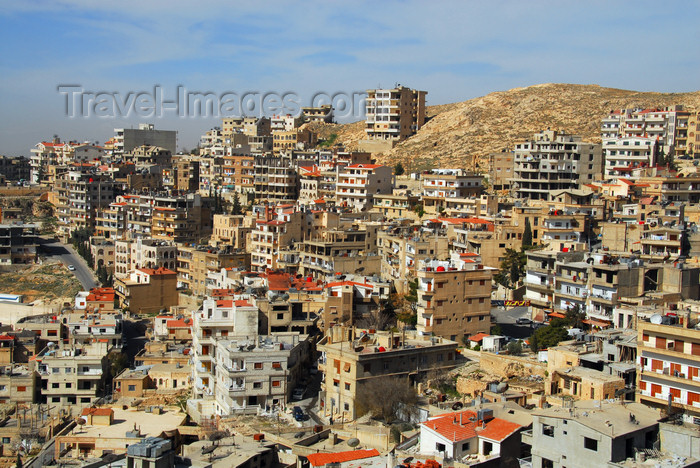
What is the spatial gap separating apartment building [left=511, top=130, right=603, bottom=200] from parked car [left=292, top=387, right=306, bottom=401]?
26265 mm

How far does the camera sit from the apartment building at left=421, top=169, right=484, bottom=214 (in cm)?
5253

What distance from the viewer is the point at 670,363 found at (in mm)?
23188

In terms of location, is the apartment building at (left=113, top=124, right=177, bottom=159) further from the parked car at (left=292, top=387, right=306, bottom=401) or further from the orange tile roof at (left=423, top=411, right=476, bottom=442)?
the orange tile roof at (left=423, top=411, right=476, bottom=442)

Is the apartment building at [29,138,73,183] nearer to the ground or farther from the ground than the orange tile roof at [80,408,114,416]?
farther from the ground

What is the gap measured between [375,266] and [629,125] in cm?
2953

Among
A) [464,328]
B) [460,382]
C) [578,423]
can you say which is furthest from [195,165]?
[578,423]

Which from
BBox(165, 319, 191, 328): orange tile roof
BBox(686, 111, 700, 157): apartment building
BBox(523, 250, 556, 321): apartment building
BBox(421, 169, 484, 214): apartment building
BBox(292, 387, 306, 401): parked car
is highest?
BBox(686, 111, 700, 157): apartment building

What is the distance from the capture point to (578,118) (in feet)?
239

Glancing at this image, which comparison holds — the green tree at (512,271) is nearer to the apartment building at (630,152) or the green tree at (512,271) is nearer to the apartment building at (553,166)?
the apartment building at (553,166)

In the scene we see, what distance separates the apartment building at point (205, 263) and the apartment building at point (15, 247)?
49.5ft

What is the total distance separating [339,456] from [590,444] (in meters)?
6.63

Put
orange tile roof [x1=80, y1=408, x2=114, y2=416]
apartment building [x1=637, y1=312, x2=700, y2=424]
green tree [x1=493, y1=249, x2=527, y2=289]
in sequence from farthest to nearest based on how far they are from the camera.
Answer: green tree [x1=493, y1=249, x2=527, y2=289] → orange tile roof [x1=80, y1=408, x2=114, y2=416] → apartment building [x1=637, y1=312, x2=700, y2=424]

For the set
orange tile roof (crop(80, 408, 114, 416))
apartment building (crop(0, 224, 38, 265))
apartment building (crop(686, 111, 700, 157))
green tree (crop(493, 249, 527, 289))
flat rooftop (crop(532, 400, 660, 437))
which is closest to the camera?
flat rooftop (crop(532, 400, 660, 437))

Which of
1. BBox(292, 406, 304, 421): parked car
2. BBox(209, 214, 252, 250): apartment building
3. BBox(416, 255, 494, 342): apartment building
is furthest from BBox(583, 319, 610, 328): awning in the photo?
BBox(209, 214, 252, 250): apartment building
